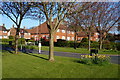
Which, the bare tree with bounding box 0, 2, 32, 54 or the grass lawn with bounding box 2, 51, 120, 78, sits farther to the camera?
the bare tree with bounding box 0, 2, 32, 54

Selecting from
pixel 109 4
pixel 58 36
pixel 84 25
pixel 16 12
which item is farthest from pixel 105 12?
pixel 58 36

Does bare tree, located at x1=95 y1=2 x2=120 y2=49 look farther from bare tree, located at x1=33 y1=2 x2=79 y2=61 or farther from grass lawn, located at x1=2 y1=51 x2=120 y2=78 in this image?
grass lawn, located at x1=2 y1=51 x2=120 y2=78

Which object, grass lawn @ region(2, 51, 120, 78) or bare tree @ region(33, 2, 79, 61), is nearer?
grass lawn @ region(2, 51, 120, 78)

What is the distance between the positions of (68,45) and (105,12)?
14.0 metres

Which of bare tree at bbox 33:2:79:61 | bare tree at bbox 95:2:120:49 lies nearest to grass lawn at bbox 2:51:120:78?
bare tree at bbox 33:2:79:61

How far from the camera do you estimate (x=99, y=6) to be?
1994 centimetres

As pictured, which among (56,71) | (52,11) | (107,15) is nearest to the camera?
(56,71)

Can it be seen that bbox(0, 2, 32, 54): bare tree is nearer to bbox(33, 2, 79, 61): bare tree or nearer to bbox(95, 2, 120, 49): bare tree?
bbox(33, 2, 79, 61): bare tree

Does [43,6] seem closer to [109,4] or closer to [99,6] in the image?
[99,6]

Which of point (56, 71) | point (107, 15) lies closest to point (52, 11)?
point (56, 71)

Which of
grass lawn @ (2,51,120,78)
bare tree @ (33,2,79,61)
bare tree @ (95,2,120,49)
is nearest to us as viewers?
grass lawn @ (2,51,120,78)

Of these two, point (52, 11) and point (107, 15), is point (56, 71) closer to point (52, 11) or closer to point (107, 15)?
point (52, 11)

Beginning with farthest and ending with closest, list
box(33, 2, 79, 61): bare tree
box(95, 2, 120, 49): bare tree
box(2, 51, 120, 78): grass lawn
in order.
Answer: box(95, 2, 120, 49): bare tree
box(33, 2, 79, 61): bare tree
box(2, 51, 120, 78): grass lawn

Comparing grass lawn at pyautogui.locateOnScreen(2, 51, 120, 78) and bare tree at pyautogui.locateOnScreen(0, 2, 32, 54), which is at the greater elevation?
bare tree at pyautogui.locateOnScreen(0, 2, 32, 54)
